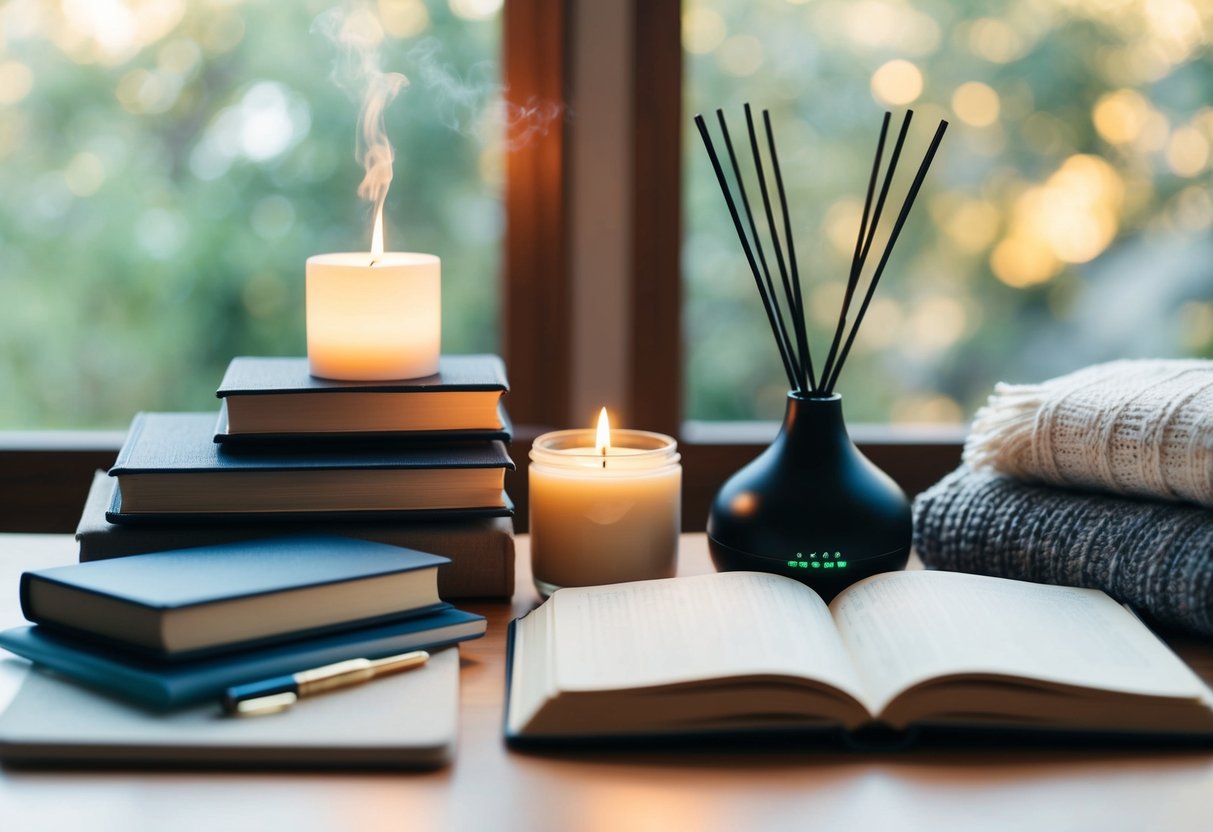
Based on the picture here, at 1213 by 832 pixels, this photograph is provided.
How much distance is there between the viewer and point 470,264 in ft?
4.80

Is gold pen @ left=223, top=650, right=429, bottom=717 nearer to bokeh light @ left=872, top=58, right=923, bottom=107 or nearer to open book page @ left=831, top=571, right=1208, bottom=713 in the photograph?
open book page @ left=831, top=571, right=1208, bottom=713

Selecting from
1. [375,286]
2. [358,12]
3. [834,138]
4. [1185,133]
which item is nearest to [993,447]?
[375,286]

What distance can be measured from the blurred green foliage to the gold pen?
30.1 inches

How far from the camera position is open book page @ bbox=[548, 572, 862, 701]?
68cm

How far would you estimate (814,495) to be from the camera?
877 millimetres

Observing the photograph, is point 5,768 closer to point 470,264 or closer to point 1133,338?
point 470,264

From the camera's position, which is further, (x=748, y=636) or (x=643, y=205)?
(x=643, y=205)

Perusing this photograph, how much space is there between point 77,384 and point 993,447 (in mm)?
1131

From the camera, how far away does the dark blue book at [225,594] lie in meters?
0.70

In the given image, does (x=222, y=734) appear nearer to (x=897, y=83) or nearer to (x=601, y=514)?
(x=601, y=514)

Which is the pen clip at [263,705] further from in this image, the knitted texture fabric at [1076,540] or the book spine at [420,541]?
the knitted texture fabric at [1076,540]

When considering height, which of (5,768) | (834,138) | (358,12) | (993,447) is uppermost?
(358,12)

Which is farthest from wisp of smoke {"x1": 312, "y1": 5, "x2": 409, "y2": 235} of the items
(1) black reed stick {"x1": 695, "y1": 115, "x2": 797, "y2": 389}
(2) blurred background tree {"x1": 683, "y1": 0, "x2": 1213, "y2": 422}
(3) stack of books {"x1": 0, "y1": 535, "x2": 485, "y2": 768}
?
(3) stack of books {"x1": 0, "y1": 535, "x2": 485, "y2": 768}

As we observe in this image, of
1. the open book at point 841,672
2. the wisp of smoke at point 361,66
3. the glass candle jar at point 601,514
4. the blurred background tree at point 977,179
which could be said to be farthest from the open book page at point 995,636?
the wisp of smoke at point 361,66
